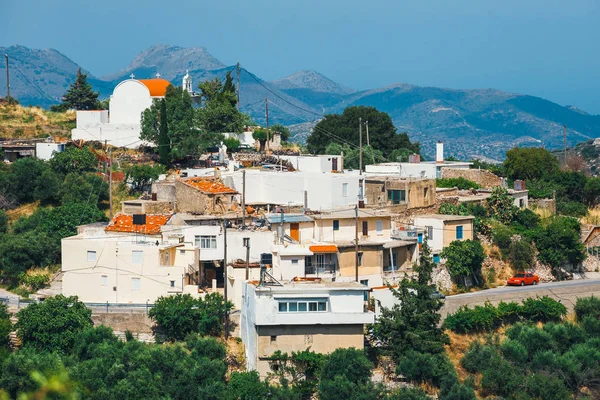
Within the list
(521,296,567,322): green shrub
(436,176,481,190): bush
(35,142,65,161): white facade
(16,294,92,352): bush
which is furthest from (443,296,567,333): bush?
(35,142,65,161): white facade

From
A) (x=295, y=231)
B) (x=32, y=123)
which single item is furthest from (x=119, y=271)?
(x=32, y=123)

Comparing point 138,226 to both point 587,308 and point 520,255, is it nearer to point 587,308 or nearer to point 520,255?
point 520,255

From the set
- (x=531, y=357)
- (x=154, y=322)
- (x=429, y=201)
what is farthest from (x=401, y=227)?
(x=154, y=322)

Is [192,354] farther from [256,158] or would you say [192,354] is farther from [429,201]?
[256,158]

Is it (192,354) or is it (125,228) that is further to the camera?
(125,228)

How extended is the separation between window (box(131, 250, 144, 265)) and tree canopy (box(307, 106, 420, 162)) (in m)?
24.1

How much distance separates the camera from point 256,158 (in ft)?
155

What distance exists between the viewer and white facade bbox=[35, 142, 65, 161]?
46.0 m

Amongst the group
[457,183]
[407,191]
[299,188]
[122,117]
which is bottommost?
[407,191]

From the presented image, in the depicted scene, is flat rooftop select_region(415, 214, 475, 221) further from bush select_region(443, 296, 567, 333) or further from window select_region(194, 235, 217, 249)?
window select_region(194, 235, 217, 249)

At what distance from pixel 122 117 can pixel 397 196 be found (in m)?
16.6

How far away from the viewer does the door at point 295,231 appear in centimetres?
3503

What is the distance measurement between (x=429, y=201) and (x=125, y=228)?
1270 centimetres

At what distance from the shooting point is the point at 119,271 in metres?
32.8
